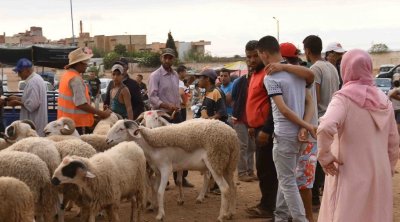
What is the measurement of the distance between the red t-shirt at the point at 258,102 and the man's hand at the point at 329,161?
7.54 feet

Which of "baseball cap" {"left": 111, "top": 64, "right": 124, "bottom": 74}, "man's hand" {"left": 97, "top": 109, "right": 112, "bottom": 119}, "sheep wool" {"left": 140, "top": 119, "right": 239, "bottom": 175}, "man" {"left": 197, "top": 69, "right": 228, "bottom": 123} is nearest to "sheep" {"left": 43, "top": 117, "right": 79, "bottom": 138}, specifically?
"man's hand" {"left": 97, "top": 109, "right": 112, "bottom": 119}

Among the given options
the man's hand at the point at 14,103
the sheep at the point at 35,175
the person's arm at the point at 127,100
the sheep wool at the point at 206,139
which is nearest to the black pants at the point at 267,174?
the sheep wool at the point at 206,139

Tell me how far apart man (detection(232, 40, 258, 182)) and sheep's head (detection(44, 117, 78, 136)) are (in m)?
2.47

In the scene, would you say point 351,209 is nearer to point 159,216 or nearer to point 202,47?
point 159,216

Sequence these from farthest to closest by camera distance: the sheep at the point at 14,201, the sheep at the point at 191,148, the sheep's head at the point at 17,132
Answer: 1. the sheep at the point at 191,148
2. the sheep's head at the point at 17,132
3. the sheep at the point at 14,201

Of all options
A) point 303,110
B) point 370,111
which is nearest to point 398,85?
point 303,110

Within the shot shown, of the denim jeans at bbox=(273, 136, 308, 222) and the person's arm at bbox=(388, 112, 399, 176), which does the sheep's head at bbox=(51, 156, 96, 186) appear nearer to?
the denim jeans at bbox=(273, 136, 308, 222)

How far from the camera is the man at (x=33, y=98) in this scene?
8438 millimetres

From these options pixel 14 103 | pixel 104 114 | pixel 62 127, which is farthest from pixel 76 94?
pixel 14 103

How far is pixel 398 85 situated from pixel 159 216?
248 inches

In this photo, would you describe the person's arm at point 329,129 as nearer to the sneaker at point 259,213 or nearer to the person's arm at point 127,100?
the sneaker at point 259,213

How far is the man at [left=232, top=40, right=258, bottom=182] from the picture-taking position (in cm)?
768

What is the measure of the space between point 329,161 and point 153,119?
480cm

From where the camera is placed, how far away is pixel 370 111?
14.9ft
